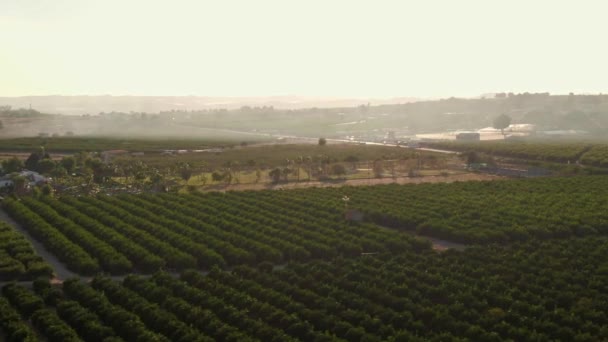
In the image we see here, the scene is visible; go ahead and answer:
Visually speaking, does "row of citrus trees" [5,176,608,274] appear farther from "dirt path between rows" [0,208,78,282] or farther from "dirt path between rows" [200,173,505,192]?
"dirt path between rows" [200,173,505,192]

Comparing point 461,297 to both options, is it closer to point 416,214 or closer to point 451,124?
point 416,214

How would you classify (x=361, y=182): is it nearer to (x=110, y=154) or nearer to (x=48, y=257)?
(x=110, y=154)

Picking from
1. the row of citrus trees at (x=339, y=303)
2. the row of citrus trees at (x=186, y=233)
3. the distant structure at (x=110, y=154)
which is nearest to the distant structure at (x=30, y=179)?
the row of citrus trees at (x=186, y=233)

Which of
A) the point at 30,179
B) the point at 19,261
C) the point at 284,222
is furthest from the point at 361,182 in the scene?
the point at 19,261

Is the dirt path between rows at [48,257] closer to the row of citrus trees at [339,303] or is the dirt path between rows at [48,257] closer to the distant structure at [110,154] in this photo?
the row of citrus trees at [339,303]

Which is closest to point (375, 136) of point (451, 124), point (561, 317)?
point (451, 124)
